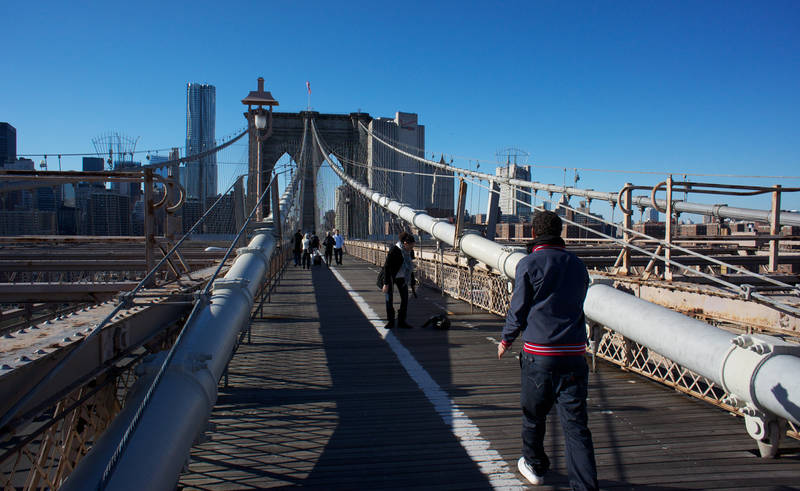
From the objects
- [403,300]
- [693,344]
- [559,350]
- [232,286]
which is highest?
[232,286]

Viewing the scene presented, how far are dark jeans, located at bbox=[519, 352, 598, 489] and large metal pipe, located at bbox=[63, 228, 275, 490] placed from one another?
1.38 meters

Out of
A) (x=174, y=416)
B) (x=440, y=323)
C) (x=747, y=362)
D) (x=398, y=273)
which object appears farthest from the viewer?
(x=398, y=273)

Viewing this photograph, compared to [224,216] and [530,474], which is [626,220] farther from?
[224,216]

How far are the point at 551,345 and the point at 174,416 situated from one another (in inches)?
60.5

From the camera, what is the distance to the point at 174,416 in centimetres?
192

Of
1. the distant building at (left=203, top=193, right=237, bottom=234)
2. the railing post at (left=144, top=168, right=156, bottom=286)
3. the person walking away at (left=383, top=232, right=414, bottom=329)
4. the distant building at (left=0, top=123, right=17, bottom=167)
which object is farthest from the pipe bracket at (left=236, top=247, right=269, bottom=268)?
the distant building at (left=0, top=123, right=17, bottom=167)

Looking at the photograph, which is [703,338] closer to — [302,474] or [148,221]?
[302,474]

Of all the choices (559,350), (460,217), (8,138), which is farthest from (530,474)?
(8,138)

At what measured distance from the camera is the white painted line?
2.59 metres

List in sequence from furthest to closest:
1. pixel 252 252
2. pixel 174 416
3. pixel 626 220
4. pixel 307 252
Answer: pixel 307 252 → pixel 626 220 → pixel 252 252 → pixel 174 416

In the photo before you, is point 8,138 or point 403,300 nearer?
point 403,300

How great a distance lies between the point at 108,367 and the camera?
243 cm

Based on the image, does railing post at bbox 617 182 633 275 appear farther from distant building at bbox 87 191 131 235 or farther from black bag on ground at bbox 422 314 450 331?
distant building at bbox 87 191 131 235

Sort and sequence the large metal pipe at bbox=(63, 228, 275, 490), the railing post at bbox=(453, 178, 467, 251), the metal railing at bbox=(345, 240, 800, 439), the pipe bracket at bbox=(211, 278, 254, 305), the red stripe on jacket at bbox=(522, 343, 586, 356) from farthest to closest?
1. the railing post at bbox=(453, 178, 467, 251)
2. the metal railing at bbox=(345, 240, 800, 439)
3. the pipe bracket at bbox=(211, 278, 254, 305)
4. the red stripe on jacket at bbox=(522, 343, 586, 356)
5. the large metal pipe at bbox=(63, 228, 275, 490)
